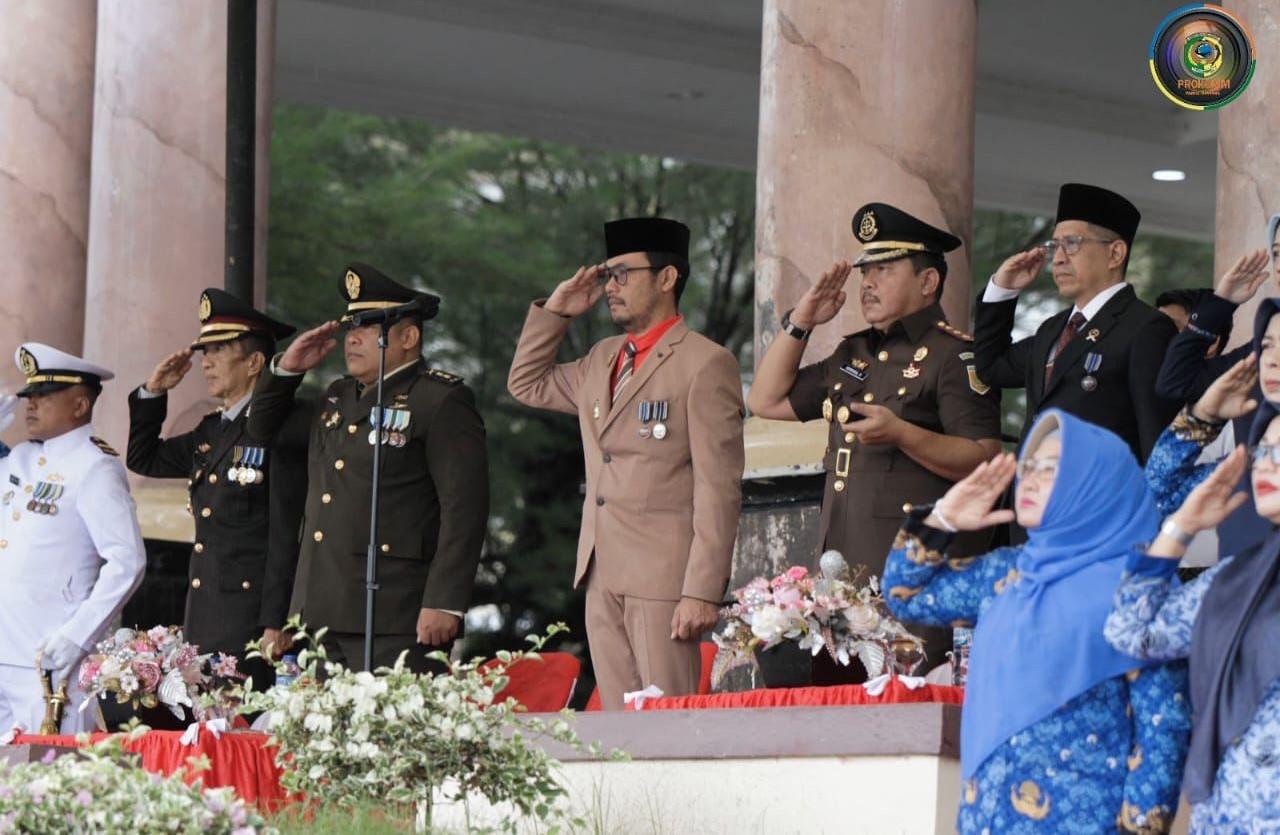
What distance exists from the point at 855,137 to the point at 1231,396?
3.02 m

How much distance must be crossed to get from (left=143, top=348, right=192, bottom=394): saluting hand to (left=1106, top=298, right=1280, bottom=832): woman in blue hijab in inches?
196

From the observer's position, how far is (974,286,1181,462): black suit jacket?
6188mm

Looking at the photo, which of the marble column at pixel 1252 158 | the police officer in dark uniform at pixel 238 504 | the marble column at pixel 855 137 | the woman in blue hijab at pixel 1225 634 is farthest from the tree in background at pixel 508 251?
the woman in blue hijab at pixel 1225 634

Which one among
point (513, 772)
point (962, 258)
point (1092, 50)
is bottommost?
point (513, 772)

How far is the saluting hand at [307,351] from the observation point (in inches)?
307

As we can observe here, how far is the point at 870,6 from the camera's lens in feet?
26.6

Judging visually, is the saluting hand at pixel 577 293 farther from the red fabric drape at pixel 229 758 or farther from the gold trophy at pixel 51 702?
the gold trophy at pixel 51 702

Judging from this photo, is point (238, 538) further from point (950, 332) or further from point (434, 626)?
point (950, 332)

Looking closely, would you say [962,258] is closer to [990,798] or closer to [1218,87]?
[1218,87]

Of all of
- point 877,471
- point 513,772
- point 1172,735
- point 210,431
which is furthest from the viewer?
point 210,431

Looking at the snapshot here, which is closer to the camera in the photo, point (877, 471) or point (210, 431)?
point (877, 471)

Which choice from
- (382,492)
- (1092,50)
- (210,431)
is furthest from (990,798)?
(1092,50)

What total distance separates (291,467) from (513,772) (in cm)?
292

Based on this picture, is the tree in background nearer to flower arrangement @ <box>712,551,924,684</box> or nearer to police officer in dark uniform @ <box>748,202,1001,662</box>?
police officer in dark uniform @ <box>748,202,1001,662</box>
